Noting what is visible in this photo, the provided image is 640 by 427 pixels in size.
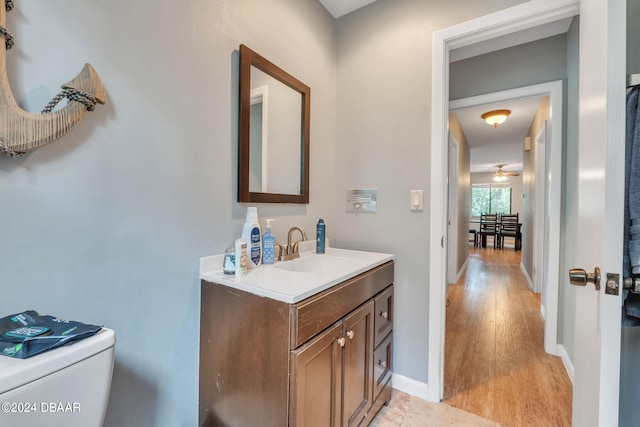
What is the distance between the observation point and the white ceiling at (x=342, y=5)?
5.84 feet

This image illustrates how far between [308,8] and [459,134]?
3.24 m

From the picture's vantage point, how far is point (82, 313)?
81 centimetres

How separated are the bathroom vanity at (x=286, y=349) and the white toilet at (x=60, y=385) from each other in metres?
0.41

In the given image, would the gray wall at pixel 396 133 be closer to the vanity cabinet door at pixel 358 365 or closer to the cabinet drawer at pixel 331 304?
the cabinet drawer at pixel 331 304

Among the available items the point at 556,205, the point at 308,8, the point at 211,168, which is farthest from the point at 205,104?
the point at 556,205

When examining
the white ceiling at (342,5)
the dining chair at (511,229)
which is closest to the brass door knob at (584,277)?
the white ceiling at (342,5)

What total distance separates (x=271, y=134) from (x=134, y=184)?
73 centimetres

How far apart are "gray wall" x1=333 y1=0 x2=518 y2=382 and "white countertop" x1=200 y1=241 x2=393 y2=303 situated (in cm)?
25

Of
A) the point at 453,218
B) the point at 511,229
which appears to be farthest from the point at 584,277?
the point at 511,229

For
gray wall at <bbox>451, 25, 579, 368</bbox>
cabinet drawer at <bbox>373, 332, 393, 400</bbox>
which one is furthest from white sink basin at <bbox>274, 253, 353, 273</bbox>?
gray wall at <bbox>451, 25, 579, 368</bbox>

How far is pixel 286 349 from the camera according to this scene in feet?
2.84

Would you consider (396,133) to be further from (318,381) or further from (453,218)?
(453,218)

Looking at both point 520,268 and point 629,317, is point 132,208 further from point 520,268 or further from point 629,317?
point 520,268

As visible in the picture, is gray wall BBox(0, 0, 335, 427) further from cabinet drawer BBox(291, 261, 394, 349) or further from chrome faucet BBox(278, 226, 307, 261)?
cabinet drawer BBox(291, 261, 394, 349)
